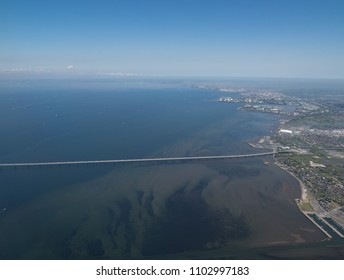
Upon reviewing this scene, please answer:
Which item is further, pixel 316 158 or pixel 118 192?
pixel 316 158

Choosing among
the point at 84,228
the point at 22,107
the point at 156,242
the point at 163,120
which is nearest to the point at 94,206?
the point at 84,228

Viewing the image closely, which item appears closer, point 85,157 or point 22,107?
point 85,157

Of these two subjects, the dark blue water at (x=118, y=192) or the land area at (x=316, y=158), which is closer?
the dark blue water at (x=118, y=192)

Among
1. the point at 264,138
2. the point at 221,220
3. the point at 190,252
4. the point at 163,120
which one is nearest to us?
the point at 190,252

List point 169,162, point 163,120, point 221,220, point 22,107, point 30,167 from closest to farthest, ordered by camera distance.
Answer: point 221,220 < point 30,167 < point 169,162 < point 163,120 < point 22,107

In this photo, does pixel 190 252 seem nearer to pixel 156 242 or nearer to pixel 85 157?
pixel 156 242
